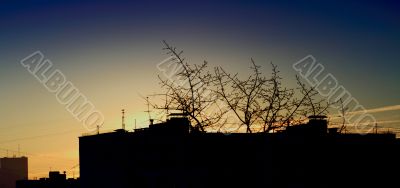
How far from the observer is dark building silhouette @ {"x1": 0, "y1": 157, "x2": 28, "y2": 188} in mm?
151750

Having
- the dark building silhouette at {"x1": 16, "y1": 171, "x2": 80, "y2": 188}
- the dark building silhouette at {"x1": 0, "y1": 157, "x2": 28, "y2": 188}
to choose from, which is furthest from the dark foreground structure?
the dark building silhouette at {"x1": 0, "y1": 157, "x2": 28, "y2": 188}

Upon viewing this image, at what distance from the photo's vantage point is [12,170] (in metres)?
→ 154

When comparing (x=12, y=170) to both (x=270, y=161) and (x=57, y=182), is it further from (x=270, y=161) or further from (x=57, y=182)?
(x=270, y=161)

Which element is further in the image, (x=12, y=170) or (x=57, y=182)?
(x=12, y=170)

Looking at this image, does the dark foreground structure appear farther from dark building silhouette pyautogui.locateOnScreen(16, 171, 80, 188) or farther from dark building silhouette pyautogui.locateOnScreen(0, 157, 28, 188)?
dark building silhouette pyautogui.locateOnScreen(0, 157, 28, 188)

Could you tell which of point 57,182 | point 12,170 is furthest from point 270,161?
point 12,170

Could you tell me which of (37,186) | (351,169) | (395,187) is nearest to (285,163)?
(351,169)

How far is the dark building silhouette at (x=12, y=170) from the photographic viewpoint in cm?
15175

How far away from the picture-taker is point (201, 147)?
53.2ft

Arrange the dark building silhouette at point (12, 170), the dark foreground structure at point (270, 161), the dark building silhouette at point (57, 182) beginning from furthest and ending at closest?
1. the dark building silhouette at point (12, 170)
2. the dark building silhouette at point (57, 182)
3. the dark foreground structure at point (270, 161)

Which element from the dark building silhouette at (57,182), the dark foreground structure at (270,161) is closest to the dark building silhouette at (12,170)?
the dark building silhouette at (57,182)

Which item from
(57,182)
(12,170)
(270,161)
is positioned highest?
(270,161)

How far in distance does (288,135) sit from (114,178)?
26095 mm

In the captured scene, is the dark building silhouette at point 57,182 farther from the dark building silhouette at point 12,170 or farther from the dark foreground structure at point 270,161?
the dark building silhouette at point 12,170
